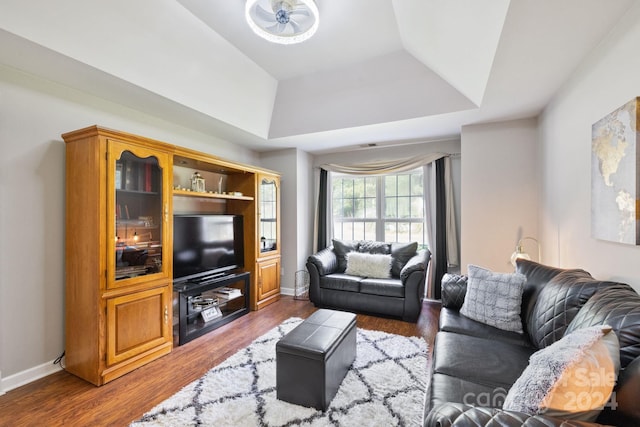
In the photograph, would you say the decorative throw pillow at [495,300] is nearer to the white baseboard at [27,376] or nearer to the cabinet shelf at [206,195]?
the cabinet shelf at [206,195]

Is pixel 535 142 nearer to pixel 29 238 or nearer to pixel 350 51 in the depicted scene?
pixel 350 51

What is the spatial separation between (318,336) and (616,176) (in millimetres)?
2032

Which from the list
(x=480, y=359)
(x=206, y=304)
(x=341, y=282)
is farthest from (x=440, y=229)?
(x=206, y=304)

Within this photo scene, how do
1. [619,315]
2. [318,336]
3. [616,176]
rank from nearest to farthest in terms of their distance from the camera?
[619,315]
[616,176]
[318,336]

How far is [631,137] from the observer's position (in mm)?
1479

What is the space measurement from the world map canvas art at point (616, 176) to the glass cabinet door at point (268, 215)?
3.42 m

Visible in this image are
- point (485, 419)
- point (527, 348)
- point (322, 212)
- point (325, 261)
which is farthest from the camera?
point (322, 212)

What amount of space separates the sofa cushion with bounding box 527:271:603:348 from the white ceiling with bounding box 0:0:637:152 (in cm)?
147

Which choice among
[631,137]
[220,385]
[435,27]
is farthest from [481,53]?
[220,385]

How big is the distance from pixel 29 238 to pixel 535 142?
487 centimetres

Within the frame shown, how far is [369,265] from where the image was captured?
12.8 ft

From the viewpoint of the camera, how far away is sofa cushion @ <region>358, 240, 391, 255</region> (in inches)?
163

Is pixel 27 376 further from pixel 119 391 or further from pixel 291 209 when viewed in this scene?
pixel 291 209

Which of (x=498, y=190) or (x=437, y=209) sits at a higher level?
(x=498, y=190)
